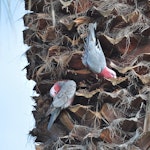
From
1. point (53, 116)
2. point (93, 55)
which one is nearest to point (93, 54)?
point (93, 55)

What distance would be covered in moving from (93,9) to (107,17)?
6 cm

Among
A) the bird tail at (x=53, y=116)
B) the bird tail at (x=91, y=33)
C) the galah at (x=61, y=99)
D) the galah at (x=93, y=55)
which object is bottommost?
the bird tail at (x=53, y=116)

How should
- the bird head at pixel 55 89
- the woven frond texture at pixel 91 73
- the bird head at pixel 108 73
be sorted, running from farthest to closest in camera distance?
the bird head at pixel 55 89
the bird head at pixel 108 73
the woven frond texture at pixel 91 73

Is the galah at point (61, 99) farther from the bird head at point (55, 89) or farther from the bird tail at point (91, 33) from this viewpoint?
the bird tail at point (91, 33)

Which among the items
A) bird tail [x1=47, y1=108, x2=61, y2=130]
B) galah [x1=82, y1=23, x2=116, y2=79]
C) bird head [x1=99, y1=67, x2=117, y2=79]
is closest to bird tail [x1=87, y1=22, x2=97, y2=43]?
galah [x1=82, y1=23, x2=116, y2=79]

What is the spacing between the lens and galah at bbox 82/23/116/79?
1.56m

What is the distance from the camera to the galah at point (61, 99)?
5.10 feet

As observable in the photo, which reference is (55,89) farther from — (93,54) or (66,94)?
(93,54)

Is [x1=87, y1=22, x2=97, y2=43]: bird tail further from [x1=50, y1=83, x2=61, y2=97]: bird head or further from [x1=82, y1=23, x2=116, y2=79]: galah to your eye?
[x1=50, y1=83, x2=61, y2=97]: bird head

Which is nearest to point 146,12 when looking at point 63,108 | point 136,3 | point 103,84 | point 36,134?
point 136,3

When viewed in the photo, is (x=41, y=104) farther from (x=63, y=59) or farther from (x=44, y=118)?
(x=63, y=59)

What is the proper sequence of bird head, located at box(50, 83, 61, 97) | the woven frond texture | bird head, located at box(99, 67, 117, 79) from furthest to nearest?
bird head, located at box(50, 83, 61, 97)
bird head, located at box(99, 67, 117, 79)
the woven frond texture

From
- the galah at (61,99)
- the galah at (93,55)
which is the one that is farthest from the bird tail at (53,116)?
the galah at (93,55)

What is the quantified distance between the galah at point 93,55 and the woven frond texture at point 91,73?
0.02 meters
